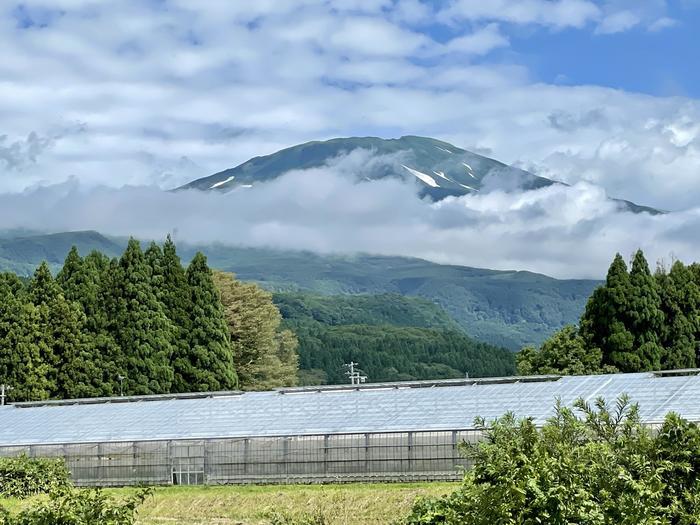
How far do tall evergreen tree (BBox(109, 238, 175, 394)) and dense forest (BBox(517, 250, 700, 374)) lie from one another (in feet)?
72.0

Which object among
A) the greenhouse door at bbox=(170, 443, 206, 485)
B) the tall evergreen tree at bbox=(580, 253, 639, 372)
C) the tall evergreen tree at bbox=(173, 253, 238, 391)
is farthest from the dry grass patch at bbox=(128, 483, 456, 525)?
the tall evergreen tree at bbox=(580, 253, 639, 372)

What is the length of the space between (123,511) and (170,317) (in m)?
57.1

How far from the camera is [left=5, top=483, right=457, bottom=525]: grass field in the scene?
1332 inches

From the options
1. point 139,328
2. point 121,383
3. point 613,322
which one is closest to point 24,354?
point 121,383

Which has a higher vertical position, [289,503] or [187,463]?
[187,463]

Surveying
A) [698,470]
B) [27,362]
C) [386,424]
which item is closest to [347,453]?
[386,424]

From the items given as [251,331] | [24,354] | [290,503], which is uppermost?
[251,331]

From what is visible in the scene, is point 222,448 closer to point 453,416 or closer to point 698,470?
point 453,416

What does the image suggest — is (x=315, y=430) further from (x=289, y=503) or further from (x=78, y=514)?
(x=78, y=514)

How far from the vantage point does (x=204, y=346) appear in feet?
242

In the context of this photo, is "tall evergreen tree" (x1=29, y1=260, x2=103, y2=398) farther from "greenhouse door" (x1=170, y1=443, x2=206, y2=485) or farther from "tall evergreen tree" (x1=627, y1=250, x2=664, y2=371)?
"tall evergreen tree" (x1=627, y1=250, x2=664, y2=371)

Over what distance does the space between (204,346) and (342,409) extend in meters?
30.1

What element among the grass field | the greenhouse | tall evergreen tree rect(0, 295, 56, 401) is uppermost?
tall evergreen tree rect(0, 295, 56, 401)

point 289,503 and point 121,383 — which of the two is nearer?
point 289,503
